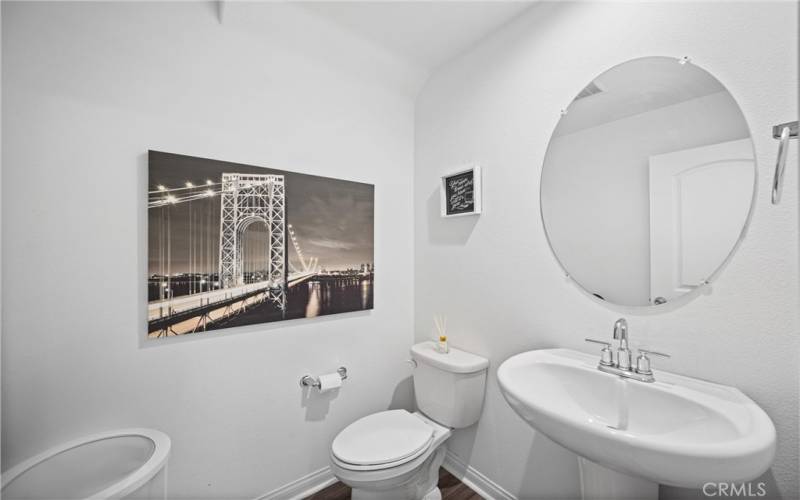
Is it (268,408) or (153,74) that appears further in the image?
(268,408)

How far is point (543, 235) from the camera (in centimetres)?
143

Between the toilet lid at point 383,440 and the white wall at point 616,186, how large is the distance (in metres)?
1.00

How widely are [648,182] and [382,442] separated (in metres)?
1.51

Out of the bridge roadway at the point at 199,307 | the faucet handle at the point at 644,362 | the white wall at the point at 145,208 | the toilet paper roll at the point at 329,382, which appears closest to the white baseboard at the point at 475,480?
the white wall at the point at 145,208

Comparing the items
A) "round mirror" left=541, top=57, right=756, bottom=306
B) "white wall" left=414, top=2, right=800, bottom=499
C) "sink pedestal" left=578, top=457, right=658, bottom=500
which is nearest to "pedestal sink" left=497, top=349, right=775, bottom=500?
"sink pedestal" left=578, top=457, right=658, bottom=500

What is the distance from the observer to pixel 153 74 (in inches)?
50.6

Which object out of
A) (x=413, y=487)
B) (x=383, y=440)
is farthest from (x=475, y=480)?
(x=383, y=440)

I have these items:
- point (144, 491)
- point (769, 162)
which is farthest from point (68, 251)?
point (769, 162)

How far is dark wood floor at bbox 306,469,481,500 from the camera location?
163 cm

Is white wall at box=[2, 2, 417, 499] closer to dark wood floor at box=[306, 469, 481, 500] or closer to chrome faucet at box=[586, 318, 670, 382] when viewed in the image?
dark wood floor at box=[306, 469, 481, 500]

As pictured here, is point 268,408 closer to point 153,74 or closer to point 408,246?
point 408,246

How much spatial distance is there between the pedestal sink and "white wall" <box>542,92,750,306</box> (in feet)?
1.00

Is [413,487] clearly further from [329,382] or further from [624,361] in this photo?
[624,361]

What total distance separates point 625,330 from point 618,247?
31cm
